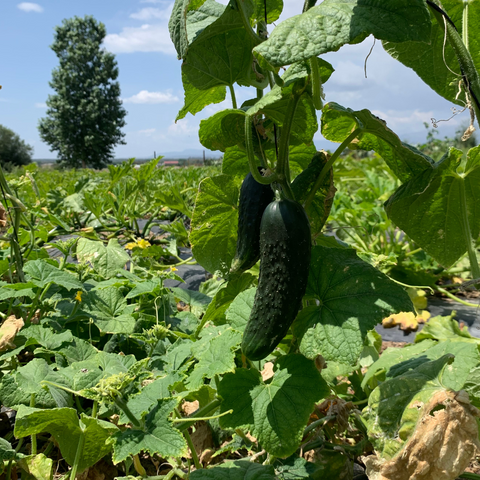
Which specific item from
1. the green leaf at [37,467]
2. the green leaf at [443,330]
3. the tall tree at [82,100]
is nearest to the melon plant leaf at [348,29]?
the green leaf at [37,467]

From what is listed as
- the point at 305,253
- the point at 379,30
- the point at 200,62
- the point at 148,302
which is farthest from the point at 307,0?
the point at 148,302

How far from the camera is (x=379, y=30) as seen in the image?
733 mm

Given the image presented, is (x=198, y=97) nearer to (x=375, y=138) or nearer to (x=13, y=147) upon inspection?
(x=375, y=138)

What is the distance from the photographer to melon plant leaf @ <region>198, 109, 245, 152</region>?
116 cm

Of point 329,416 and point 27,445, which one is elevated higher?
point 329,416

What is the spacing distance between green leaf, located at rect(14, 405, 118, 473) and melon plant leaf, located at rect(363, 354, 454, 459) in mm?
680

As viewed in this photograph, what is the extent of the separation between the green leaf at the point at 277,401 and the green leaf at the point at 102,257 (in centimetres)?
133

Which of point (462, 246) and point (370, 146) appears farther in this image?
point (462, 246)

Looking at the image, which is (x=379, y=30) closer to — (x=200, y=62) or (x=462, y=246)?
(x=200, y=62)

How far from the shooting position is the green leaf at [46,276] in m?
1.57

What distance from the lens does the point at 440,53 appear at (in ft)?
4.33

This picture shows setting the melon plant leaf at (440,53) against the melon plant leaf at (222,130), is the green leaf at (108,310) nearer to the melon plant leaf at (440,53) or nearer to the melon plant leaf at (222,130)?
the melon plant leaf at (222,130)

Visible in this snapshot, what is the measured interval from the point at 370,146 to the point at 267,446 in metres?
0.86

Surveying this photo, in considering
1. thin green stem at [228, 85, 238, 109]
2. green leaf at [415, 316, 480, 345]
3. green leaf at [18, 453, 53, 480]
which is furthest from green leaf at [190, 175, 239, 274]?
green leaf at [415, 316, 480, 345]
